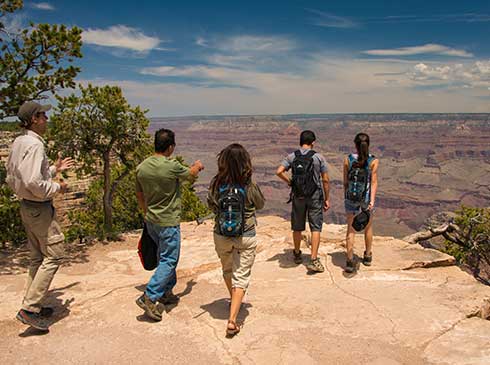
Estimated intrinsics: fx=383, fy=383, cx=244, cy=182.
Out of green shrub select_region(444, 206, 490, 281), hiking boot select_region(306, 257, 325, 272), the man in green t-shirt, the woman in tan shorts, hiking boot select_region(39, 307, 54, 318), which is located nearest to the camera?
the woman in tan shorts

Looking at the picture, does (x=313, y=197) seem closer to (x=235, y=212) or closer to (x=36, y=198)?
(x=235, y=212)

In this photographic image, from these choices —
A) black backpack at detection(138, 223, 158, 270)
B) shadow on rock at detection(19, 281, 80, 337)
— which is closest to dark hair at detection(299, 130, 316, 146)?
black backpack at detection(138, 223, 158, 270)

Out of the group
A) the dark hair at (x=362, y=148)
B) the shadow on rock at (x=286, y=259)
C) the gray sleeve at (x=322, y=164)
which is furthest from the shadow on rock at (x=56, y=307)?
the dark hair at (x=362, y=148)

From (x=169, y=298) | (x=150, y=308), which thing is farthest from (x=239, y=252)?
(x=169, y=298)

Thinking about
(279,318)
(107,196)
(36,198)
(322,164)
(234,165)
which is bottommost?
(279,318)

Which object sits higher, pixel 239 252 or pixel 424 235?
pixel 239 252

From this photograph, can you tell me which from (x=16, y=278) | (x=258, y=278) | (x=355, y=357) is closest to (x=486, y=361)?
(x=355, y=357)

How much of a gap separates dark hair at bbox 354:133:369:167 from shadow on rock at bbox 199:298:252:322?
8.83 feet

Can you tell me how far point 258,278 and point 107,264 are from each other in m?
3.39

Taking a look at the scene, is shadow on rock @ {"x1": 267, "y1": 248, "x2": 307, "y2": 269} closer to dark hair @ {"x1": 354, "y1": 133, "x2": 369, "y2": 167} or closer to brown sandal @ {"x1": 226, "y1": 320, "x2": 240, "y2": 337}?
dark hair @ {"x1": 354, "y1": 133, "x2": 369, "y2": 167}

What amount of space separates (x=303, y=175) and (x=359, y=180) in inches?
34.2

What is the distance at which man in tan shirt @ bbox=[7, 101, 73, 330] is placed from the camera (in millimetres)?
3754

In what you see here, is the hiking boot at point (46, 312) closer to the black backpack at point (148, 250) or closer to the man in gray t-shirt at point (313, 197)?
the black backpack at point (148, 250)

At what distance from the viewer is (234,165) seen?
12.7 ft
